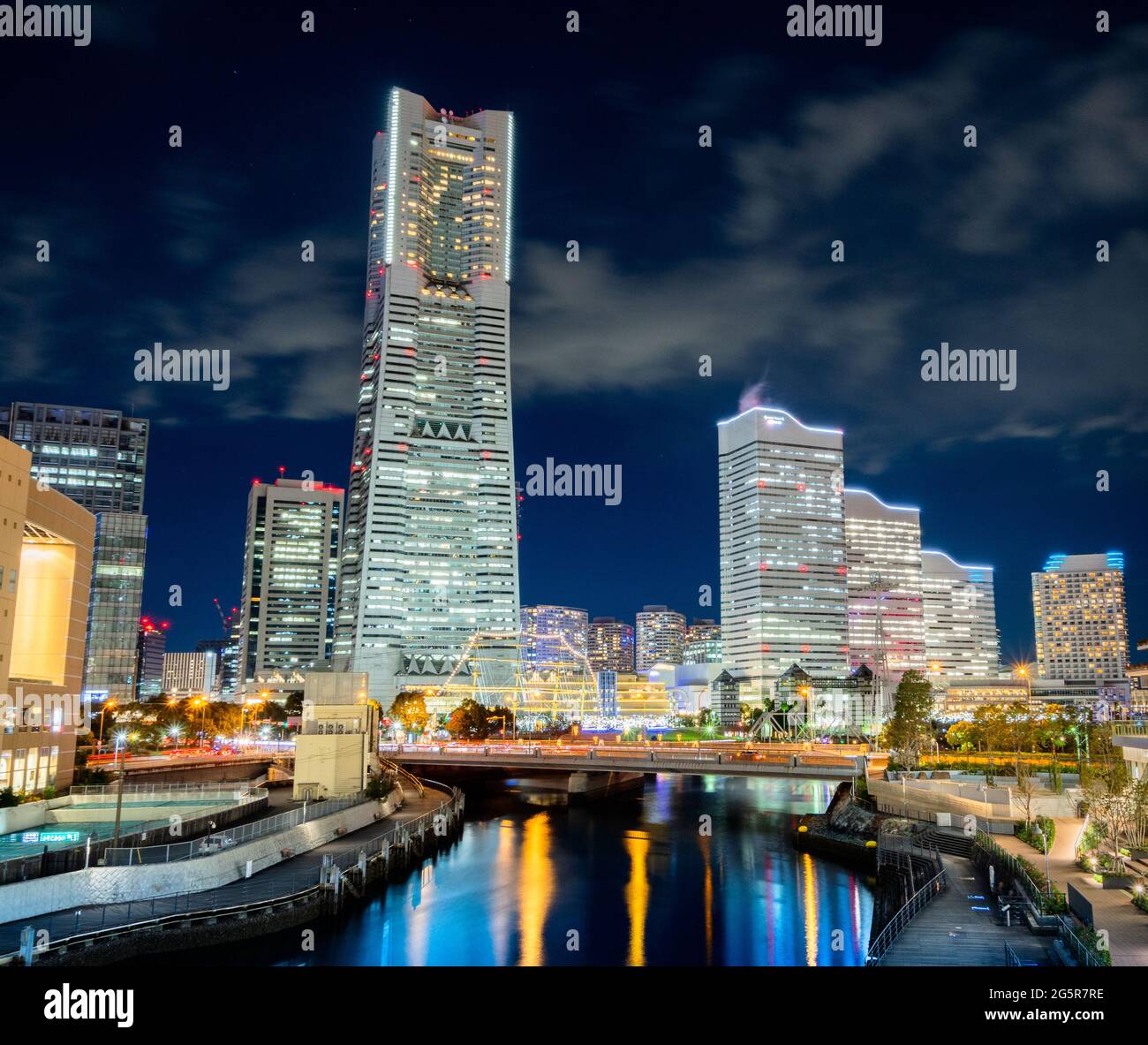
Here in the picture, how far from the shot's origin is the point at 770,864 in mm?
50812

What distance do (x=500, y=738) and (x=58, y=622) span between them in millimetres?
76424

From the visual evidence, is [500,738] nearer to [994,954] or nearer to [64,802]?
[64,802]

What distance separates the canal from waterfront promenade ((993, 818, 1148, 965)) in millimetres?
7036

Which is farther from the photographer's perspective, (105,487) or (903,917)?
(105,487)

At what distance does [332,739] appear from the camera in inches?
2221

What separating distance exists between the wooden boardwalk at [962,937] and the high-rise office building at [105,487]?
494ft

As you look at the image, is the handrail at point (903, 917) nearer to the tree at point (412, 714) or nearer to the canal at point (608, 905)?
the canal at point (608, 905)

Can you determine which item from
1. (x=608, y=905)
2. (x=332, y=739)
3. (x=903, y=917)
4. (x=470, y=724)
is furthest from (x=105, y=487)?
(x=903, y=917)

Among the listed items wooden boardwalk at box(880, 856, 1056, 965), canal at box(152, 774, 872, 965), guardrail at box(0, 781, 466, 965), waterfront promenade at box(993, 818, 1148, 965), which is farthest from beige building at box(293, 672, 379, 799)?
wooden boardwalk at box(880, 856, 1056, 965)

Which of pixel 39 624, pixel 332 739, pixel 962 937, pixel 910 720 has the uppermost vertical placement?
pixel 39 624

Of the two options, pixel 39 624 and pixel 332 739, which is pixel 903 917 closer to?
pixel 332 739

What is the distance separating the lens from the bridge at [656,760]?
62531mm

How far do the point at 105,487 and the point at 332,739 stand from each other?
14600 cm
